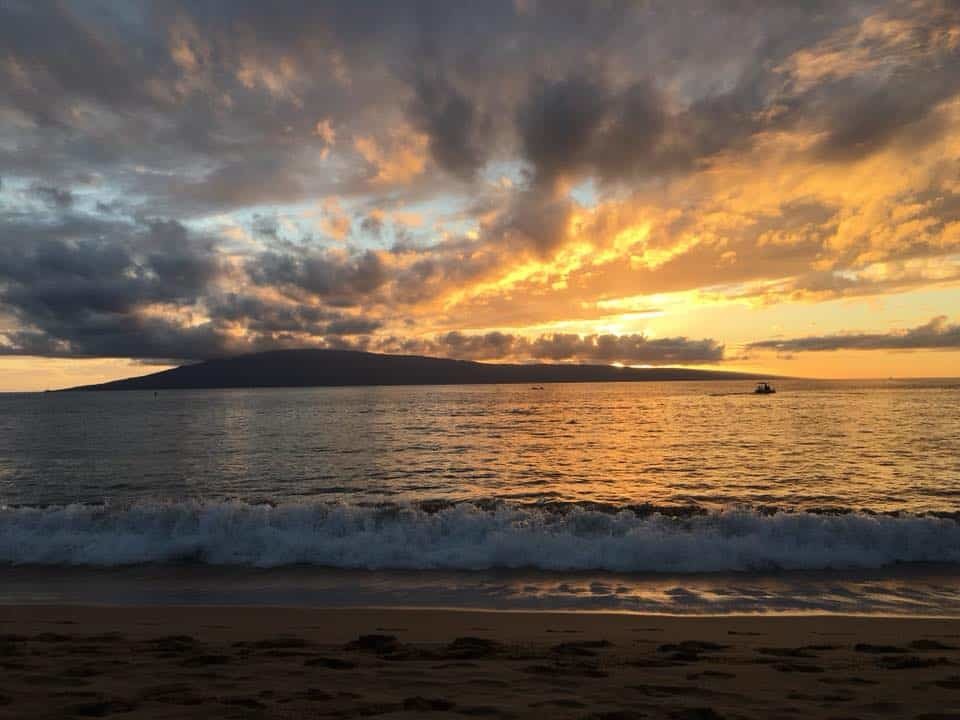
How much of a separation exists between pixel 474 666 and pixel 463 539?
958cm

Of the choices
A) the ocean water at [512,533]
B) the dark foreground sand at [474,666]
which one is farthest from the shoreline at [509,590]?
the dark foreground sand at [474,666]

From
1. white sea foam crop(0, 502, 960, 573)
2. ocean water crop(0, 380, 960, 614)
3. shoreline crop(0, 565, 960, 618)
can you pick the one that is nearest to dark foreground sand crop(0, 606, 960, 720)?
shoreline crop(0, 565, 960, 618)

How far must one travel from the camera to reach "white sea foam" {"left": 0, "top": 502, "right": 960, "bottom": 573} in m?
15.3

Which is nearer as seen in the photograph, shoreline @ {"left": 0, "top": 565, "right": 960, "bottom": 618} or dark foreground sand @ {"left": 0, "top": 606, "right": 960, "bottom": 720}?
dark foreground sand @ {"left": 0, "top": 606, "right": 960, "bottom": 720}

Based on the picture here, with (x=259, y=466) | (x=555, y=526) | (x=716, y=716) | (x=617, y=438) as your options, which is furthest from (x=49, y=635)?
(x=617, y=438)

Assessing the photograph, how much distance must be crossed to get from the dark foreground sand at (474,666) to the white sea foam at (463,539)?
14.6 feet

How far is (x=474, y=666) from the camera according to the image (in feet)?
25.1

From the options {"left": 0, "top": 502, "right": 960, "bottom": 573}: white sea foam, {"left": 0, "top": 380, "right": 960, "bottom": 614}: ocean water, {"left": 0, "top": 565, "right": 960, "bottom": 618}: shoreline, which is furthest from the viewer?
{"left": 0, "top": 502, "right": 960, "bottom": 573}: white sea foam

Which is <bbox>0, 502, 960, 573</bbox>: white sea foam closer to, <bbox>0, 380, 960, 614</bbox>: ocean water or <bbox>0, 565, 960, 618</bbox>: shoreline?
<bbox>0, 380, 960, 614</bbox>: ocean water

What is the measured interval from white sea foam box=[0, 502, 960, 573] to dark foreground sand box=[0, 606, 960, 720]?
14.6ft

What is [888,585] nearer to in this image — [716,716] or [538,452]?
[716,716]

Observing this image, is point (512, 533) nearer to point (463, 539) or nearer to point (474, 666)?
point (463, 539)

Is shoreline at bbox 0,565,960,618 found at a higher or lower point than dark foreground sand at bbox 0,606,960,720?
lower

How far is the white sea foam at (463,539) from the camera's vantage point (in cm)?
1533
